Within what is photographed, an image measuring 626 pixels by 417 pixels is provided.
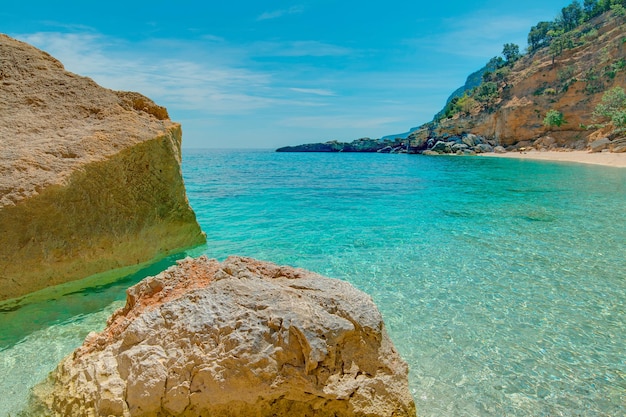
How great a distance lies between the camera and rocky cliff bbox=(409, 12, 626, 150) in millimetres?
49344

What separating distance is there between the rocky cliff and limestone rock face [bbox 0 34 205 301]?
5514 cm

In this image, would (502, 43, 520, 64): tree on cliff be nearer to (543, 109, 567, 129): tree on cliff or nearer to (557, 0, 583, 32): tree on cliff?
(557, 0, 583, 32): tree on cliff

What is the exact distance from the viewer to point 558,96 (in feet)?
176

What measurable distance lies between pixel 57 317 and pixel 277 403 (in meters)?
4.16

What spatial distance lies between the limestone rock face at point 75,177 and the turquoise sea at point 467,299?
0.61 metres

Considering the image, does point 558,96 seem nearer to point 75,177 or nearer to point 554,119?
point 554,119

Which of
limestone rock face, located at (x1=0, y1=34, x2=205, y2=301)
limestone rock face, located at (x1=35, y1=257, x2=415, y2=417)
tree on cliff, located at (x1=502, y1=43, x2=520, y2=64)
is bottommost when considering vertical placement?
limestone rock face, located at (x1=35, y1=257, x2=415, y2=417)

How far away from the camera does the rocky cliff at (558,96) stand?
49.3m

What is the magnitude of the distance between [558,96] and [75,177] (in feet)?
210

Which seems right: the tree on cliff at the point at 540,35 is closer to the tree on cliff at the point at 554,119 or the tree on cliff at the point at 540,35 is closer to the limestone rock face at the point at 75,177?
the tree on cliff at the point at 554,119

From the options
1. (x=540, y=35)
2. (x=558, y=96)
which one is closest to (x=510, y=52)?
(x=540, y=35)

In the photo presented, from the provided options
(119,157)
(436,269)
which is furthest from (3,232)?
(436,269)

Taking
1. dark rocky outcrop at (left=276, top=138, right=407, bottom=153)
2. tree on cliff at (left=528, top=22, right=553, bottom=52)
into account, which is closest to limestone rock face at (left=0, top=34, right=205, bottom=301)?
dark rocky outcrop at (left=276, top=138, right=407, bottom=153)

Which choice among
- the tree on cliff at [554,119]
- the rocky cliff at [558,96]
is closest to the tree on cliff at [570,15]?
the rocky cliff at [558,96]
